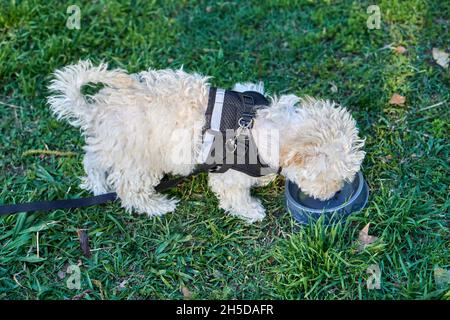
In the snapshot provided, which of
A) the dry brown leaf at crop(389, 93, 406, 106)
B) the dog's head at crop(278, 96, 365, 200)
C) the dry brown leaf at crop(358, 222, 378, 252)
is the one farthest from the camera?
the dry brown leaf at crop(389, 93, 406, 106)

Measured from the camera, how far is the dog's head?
386 centimetres

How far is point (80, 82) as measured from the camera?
13.6ft

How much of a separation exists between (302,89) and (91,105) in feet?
7.47

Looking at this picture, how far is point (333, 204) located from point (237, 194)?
78cm

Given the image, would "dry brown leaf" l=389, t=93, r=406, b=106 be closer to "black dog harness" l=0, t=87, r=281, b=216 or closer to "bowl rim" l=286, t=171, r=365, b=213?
"bowl rim" l=286, t=171, r=365, b=213

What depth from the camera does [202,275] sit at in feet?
14.1

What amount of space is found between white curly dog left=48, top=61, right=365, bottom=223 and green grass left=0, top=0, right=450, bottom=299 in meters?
0.49

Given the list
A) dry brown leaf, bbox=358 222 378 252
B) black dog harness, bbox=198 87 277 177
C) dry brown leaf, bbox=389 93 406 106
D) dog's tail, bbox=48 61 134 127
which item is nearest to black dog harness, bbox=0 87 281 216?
black dog harness, bbox=198 87 277 177

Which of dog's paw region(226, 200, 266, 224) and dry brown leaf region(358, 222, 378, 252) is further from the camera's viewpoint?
dog's paw region(226, 200, 266, 224)
